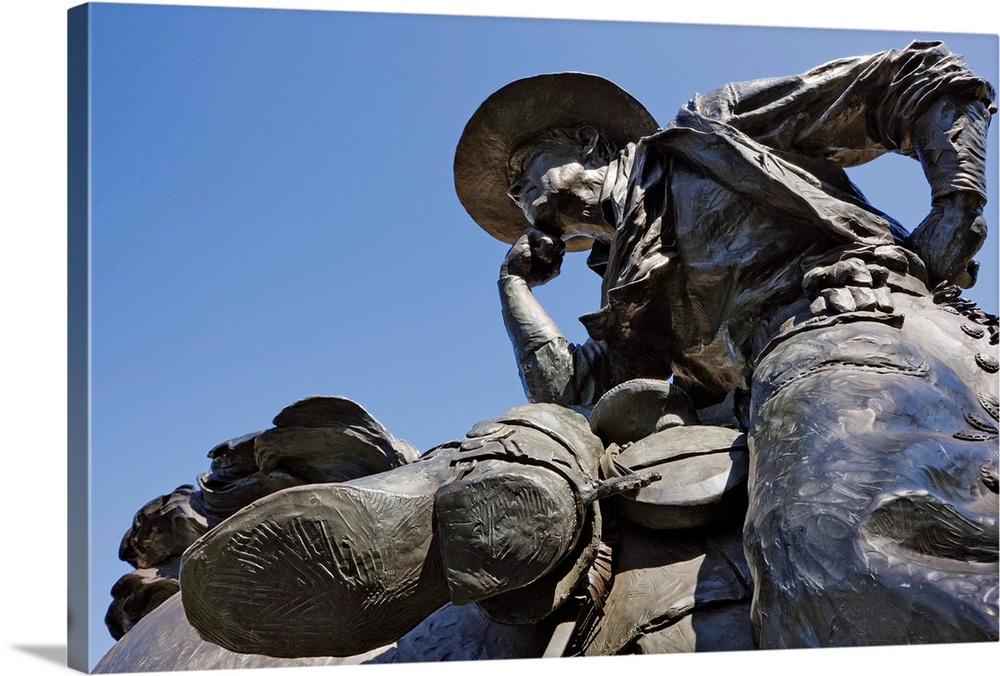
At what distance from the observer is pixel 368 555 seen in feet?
8.95

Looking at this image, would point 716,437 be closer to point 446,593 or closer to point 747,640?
point 747,640

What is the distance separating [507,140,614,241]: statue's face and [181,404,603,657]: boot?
5.85 feet

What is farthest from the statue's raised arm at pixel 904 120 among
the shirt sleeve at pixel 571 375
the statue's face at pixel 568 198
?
the shirt sleeve at pixel 571 375

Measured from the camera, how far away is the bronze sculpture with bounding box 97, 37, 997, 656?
8.13 feet

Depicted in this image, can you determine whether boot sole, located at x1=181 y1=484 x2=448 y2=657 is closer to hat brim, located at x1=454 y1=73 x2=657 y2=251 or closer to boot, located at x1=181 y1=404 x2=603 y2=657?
boot, located at x1=181 y1=404 x2=603 y2=657

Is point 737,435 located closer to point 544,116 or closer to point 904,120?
point 904,120

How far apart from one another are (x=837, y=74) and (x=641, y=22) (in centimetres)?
66

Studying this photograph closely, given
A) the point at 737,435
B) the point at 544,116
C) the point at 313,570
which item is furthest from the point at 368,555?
the point at 544,116

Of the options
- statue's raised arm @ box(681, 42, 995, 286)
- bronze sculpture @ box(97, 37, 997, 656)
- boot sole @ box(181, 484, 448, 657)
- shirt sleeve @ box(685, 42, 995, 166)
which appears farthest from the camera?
shirt sleeve @ box(685, 42, 995, 166)

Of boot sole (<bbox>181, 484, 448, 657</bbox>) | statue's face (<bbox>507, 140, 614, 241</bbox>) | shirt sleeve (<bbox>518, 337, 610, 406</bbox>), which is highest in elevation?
statue's face (<bbox>507, 140, 614, 241</bbox>)

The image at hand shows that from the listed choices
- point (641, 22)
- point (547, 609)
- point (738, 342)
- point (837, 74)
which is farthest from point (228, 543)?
point (837, 74)

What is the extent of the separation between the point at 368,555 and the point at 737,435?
1.04m

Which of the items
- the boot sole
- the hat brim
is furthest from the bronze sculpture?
the hat brim

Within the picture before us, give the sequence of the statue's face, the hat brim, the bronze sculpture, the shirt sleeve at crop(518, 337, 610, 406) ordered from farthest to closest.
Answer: the hat brim < the statue's face < the shirt sleeve at crop(518, 337, 610, 406) < the bronze sculpture
